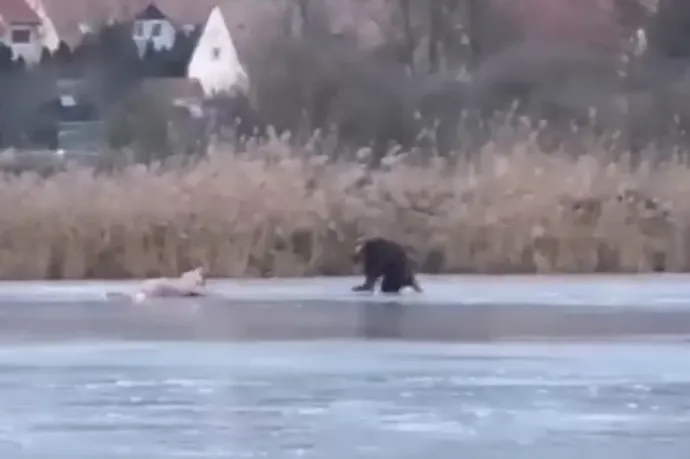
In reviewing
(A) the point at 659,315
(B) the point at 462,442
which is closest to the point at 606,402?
(B) the point at 462,442

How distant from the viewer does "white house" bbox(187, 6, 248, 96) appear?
14.8ft

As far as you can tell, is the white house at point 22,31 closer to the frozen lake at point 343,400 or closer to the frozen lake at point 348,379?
the frozen lake at point 348,379

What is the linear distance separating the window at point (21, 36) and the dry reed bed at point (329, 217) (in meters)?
0.52

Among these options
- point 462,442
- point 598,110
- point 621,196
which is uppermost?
point 598,110

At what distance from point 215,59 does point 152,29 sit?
257 millimetres

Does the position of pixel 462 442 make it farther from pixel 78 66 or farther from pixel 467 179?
pixel 78 66

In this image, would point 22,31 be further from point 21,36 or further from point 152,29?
point 152,29

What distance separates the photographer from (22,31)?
459cm

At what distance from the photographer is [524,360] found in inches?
91.0

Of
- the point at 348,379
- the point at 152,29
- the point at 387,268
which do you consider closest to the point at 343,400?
the point at 348,379

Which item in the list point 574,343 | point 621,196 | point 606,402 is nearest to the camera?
point 606,402

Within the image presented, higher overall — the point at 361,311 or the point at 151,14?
the point at 151,14

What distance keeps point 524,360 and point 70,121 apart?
2587 mm

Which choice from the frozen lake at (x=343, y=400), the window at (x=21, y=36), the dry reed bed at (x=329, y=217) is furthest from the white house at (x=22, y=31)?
the frozen lake at (x=343, y=400)
